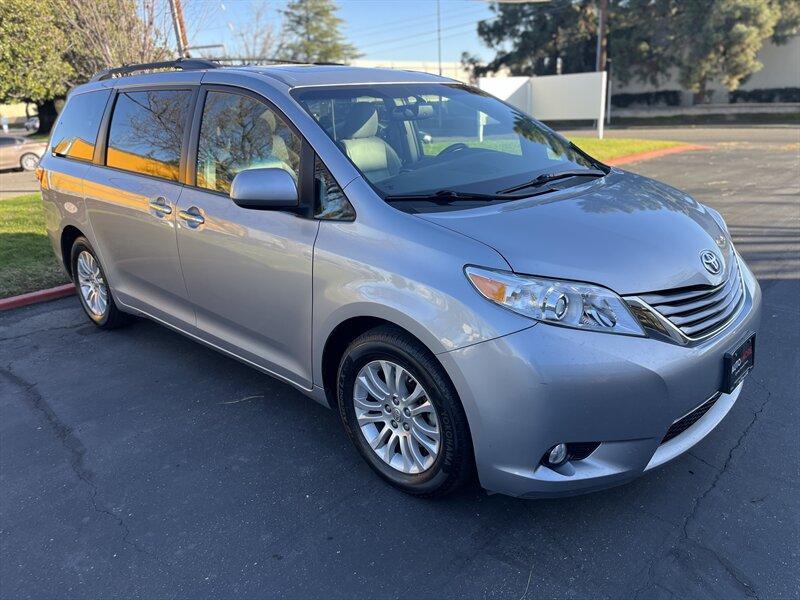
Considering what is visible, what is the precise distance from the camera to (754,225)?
25.2ft

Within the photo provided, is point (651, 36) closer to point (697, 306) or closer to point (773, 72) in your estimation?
point (773, 72)

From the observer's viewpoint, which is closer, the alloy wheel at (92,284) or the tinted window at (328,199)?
the tinted window at (328,199)

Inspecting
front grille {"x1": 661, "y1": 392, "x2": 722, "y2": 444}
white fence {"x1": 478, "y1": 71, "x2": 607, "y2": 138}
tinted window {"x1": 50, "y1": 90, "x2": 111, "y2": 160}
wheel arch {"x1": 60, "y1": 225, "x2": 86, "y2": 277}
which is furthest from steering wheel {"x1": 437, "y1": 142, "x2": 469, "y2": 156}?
white fence {"x1": 478, "y1": 71, "x2": 607, "y2": 138}

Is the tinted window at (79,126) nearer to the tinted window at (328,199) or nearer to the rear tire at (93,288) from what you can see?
the rear tire at (93,288)

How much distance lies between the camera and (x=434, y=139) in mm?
3592

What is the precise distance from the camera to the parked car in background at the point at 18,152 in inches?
675

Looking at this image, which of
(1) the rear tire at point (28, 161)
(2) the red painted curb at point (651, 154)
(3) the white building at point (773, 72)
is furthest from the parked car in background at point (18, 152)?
(3) the white building at point (773, 72)

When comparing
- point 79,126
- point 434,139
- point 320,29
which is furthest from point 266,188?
point 320,29

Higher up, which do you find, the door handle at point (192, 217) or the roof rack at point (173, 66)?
the roof rack at point (173, 66)

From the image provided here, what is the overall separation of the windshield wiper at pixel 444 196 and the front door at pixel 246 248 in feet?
1.35

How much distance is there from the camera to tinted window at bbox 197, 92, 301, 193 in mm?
3158

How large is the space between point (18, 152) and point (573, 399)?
1948 cm

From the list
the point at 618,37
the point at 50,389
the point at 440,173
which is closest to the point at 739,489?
the point at 440,173

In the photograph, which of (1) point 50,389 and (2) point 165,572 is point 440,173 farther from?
(1) point 50,389
